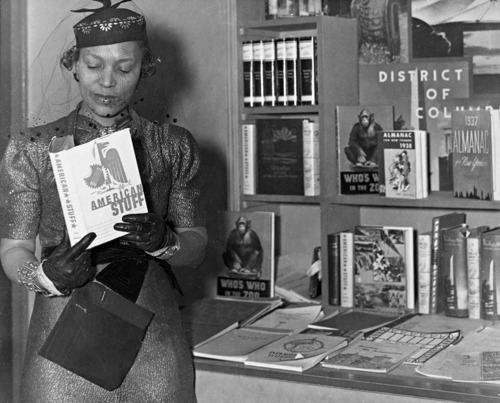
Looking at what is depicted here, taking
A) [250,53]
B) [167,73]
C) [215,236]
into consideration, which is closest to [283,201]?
[215,236]

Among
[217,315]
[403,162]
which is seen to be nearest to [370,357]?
[217,315]

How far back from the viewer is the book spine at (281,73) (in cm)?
235

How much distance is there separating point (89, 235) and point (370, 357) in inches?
30.0

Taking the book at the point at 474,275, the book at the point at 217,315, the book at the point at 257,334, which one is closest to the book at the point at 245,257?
the book at the point at 217,315

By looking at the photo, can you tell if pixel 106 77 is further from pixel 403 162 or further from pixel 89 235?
pixel 403 162

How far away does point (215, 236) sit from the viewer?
7.83 ft

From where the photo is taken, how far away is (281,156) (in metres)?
2.40

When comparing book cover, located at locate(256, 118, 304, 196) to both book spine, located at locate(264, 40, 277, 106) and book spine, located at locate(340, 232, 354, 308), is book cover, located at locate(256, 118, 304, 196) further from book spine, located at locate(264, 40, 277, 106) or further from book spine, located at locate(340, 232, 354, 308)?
book spine, located at locate(340, 232, 354, 308)

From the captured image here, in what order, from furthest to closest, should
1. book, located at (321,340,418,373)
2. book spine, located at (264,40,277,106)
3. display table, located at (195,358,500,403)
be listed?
book spine, located at (264,40,277,106), book, located at (321,340,418,373), display table, located at (195,358,500,403)

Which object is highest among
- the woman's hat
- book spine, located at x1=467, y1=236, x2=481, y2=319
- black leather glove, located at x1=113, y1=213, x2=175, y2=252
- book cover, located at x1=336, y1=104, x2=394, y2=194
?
the woman's hat

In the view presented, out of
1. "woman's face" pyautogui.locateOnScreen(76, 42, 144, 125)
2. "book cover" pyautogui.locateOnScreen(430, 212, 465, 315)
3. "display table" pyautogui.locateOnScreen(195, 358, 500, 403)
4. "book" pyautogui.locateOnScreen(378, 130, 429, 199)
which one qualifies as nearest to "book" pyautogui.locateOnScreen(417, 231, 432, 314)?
"book cover" pyautogui.locateOnScreen(430, 212, 465, 315)

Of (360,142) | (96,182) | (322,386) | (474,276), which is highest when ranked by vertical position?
(360,142)

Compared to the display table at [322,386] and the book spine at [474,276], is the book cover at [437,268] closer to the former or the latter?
the book spine at [474,276]

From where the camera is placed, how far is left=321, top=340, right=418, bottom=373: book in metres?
1.80
